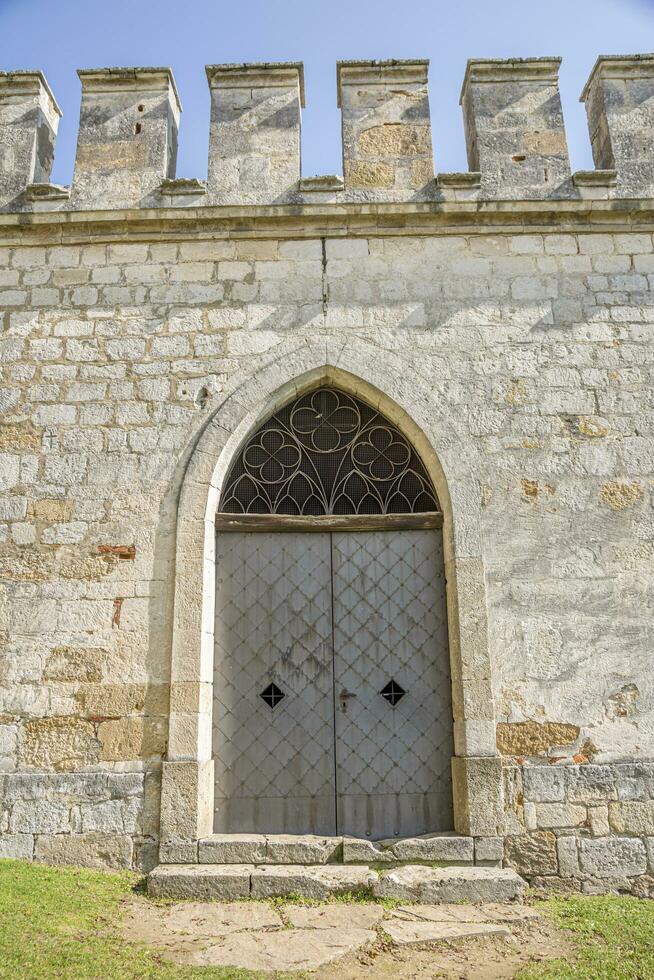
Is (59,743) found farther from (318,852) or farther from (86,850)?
(318,852)

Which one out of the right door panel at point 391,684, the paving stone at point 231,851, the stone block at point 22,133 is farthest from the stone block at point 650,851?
the stone block at point 22,133

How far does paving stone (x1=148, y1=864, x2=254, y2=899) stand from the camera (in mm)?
4117

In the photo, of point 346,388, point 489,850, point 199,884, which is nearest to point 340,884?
point 199,884

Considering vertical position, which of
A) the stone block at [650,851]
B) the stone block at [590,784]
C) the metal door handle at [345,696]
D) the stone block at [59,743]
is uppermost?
the metal door handle at [345,696]

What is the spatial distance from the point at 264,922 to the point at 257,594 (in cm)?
195

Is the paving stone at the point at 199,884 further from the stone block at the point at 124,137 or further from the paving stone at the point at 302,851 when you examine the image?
the stone block at the point at 124,137

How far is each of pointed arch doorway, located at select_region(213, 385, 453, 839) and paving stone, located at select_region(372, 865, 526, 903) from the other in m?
0.51

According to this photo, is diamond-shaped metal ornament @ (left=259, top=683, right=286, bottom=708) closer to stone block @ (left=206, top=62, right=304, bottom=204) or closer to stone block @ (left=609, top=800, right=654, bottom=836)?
stone block @ (left=609, top=800, right=654, bottom=836)

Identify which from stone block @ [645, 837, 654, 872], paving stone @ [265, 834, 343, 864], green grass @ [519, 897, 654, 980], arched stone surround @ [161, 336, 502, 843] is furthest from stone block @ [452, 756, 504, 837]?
stone block @ [645, 837, 654, 872]

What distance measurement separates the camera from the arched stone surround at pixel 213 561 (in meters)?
4.44

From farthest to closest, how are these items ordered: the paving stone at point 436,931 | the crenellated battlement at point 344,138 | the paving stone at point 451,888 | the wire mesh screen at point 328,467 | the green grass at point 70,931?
the crenellated battlement at point 344,138
the wire mesh screen at point 328,467
the paving stone at point 451,888
the paving stone at point 436,931
the green grass at point 70,931

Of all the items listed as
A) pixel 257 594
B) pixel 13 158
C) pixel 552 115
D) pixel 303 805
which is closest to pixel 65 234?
pixel 13 158

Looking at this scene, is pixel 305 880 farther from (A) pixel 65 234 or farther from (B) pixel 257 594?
(A) pixel 65 234

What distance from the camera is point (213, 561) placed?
501cm
